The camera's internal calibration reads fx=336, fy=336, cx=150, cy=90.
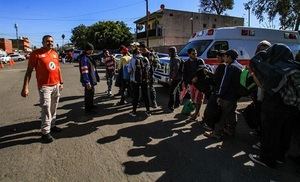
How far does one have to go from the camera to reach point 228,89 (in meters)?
6.35

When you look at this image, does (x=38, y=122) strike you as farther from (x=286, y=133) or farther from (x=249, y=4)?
(x=249, y=4)

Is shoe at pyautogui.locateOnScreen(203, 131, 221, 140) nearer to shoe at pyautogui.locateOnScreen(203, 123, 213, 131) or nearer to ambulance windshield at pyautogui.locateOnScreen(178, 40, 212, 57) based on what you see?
shoe at pyautogui.locateOnScreen(203, 123, 213, 131)

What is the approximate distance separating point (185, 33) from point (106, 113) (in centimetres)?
4420

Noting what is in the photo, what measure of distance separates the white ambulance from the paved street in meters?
3.87

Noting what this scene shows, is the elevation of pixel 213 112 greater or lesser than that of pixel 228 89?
lesser

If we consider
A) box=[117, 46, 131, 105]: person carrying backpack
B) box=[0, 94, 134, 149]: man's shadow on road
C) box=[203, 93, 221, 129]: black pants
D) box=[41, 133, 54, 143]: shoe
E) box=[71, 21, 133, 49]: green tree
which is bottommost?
box=[0, 94, 134, 149]: man's shadow on road

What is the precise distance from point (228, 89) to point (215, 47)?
6.06m

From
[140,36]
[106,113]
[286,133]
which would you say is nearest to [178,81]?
[106,113]

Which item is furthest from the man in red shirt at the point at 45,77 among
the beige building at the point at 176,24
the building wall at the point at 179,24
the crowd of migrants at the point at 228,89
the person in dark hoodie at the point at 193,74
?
the building wall at the point at 179,24

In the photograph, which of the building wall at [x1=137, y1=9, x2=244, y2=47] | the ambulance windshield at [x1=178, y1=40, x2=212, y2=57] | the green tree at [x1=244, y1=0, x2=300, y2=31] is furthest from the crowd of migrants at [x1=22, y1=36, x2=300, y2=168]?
the building wall at [x1=137, y1=9, x2=244, y2=47]

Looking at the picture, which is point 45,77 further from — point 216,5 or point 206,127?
point 216,5

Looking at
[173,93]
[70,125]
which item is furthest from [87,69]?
[173,93]

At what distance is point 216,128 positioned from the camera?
6.75 meters

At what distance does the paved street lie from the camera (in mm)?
4910
